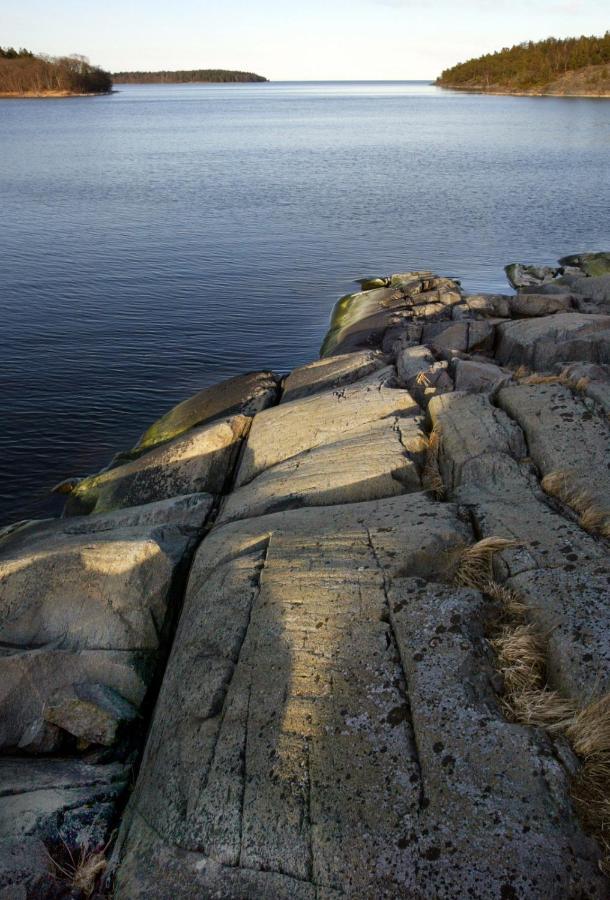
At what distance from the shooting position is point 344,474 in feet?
40.1

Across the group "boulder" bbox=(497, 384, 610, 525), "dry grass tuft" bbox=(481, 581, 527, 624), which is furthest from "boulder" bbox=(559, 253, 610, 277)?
"dry grass tuft" bbox=(481, 581, 527, 624)

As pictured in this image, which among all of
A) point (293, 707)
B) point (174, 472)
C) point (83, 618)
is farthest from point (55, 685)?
point (174, 472)

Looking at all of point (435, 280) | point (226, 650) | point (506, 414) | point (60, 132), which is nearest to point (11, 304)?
point (435, 280)

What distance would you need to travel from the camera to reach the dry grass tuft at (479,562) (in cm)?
891

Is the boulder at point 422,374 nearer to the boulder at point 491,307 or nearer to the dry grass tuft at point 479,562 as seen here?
the dry grass tuft at point 479,562

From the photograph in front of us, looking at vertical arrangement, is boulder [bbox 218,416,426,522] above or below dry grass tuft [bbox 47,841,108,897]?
above

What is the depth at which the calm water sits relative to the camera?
2570cm

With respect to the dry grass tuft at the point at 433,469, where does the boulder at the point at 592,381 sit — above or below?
above

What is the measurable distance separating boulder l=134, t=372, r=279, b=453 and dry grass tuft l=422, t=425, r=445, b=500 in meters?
7.29

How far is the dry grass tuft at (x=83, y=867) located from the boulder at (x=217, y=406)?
13.2 metres

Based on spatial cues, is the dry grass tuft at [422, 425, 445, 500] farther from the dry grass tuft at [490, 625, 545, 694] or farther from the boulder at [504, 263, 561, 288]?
the boulder at [504, 263, 561, 288]

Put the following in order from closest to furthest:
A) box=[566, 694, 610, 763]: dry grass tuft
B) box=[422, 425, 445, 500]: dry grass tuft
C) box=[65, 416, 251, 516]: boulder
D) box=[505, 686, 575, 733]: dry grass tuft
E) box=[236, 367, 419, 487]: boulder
Answer: box=[566, 694, 610, 763]: dry grass tuft
box=[505, 686, 575, 733]: dry grass tuft
box=[422, 425, 445, 500]: dry grass tuft
box=[236, 367, 419, 487]: boulder
box=[65, 416, 251, 516]: boulder

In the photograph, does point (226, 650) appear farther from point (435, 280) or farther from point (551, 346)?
point (435, 280)

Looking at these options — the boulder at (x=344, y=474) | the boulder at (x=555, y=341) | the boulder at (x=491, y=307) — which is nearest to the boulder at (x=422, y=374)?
the boulder at (x=344, y=474)
